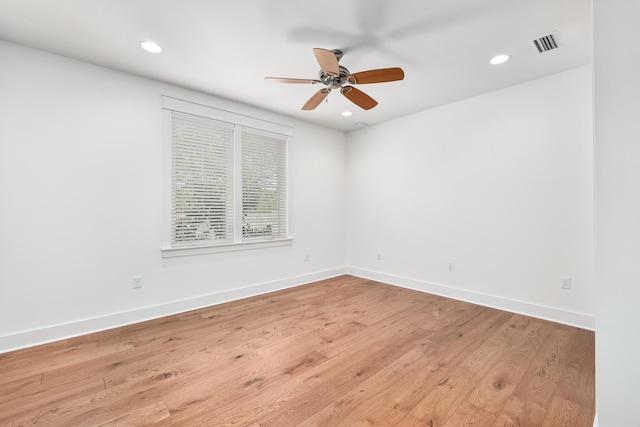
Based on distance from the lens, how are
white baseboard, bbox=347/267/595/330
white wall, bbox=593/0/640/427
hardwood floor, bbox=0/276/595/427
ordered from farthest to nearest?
white baseboard, bbox=347/267/595/330
hardwood floor, bbox=0/276/595/427
white wall, bbox=593/0/640/427

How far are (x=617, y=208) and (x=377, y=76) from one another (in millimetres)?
1790

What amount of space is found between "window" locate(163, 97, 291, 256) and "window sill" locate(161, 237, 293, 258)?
11mm

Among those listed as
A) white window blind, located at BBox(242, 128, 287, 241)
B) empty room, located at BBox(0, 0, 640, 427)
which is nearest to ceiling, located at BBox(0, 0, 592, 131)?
→ empty room, located at BBox(0, 0, 640, 427)

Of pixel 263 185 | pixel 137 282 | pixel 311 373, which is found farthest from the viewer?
pixel 263 185

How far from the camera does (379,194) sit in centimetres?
477

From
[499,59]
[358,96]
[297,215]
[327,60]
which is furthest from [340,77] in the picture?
[297,215]

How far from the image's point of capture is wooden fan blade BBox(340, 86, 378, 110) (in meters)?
2.58

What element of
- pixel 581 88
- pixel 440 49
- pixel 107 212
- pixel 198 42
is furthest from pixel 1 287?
pixel 581 88

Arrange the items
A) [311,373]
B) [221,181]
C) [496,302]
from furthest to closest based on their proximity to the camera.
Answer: [221,181] → [496,302] → [311,373]

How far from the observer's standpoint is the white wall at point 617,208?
1.19 metres

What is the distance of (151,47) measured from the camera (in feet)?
8.11

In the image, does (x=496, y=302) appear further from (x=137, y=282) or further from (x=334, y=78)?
(x=137, y=282)

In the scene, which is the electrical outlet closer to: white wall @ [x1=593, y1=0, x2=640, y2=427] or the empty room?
the empty room

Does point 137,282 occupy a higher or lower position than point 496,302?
higher
